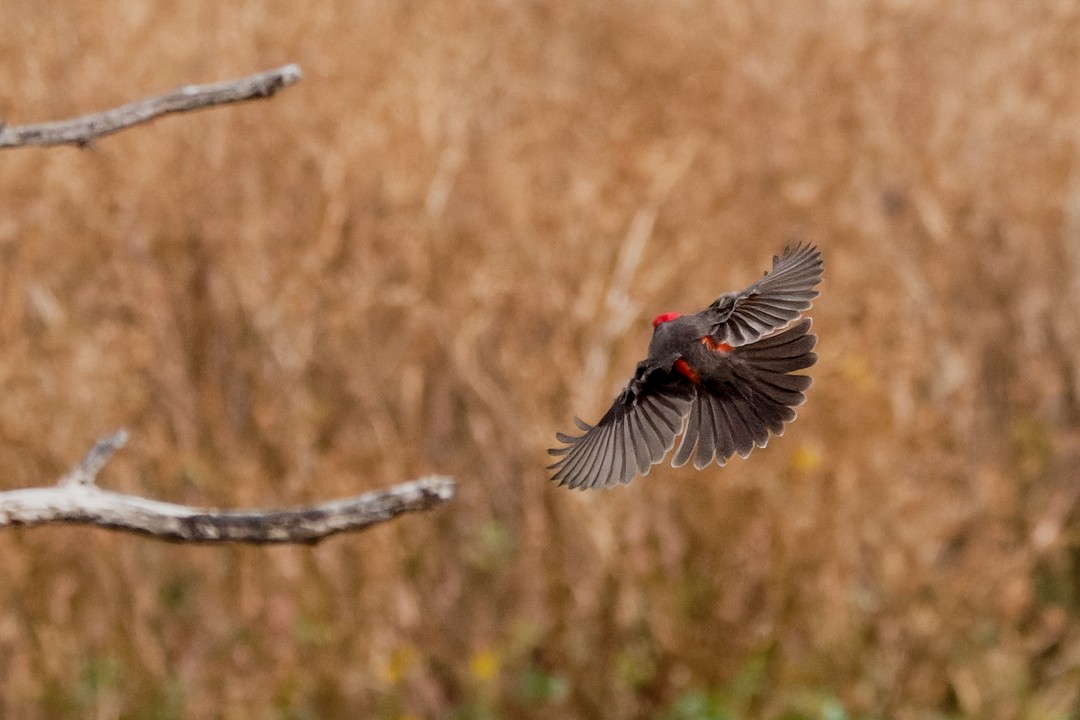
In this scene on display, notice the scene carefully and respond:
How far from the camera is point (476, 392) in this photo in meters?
4.27

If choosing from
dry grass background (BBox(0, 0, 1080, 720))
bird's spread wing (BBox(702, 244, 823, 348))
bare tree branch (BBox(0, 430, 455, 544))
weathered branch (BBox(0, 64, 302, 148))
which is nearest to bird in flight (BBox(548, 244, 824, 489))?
bird's spread wing (BBox(702, 244, 823, 348))

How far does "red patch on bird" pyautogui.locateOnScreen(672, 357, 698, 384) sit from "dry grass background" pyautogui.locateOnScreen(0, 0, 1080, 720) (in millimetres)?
2252

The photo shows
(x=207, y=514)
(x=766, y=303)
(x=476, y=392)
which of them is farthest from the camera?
(x=476, y=392)

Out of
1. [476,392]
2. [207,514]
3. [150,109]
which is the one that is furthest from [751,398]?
[476,392]

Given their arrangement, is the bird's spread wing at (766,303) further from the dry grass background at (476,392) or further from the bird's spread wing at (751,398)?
the dry grass background at (476,392)

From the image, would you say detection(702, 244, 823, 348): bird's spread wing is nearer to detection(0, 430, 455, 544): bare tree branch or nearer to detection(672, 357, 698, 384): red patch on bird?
detection(672, 357, 698, 384): red patch on bird

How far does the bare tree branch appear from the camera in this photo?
1896 mm

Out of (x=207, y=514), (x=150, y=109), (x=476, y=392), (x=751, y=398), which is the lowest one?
(x=751, y=398)

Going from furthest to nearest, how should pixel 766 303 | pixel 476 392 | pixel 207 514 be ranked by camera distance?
pixel 476 392
pixel 207 514
pixel 766 303

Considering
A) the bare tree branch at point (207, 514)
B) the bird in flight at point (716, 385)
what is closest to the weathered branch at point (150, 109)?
the bare tree branch at point (207, 514)

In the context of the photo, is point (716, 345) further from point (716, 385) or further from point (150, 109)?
point (150, 109)

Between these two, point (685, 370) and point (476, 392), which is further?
point (476, 392)

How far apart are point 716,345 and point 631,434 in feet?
0.48

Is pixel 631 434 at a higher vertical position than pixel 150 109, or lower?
lower
